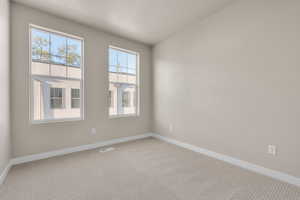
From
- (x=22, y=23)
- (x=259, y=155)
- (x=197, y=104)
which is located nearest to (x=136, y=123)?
(x=197, y=104)

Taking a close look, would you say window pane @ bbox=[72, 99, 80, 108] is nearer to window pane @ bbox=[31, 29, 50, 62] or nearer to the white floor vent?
window pane @ bbox=[31, 29, 50, 62]

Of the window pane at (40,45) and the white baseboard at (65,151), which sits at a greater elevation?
the window pane at (40,45)

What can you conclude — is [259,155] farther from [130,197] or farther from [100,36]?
[100,36]

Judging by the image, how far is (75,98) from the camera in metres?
2.83

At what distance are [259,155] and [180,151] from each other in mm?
1329

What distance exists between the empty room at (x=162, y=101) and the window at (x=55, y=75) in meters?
0.02

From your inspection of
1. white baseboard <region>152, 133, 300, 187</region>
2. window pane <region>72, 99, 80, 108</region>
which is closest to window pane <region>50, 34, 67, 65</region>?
window pane <region>72, 99, 80, 108</region>

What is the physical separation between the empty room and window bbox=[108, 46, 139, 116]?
32 mm

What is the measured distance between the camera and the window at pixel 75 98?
280 centimetres

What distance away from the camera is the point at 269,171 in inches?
76.3

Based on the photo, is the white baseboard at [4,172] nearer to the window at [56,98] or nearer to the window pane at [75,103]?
the window at [56,98]

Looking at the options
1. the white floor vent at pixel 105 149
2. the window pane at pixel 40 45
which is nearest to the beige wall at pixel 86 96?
the window pane at pixel 40 45

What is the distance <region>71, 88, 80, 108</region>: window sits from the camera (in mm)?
2799

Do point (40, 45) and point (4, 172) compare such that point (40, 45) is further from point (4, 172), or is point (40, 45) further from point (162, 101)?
point (162, 101)
